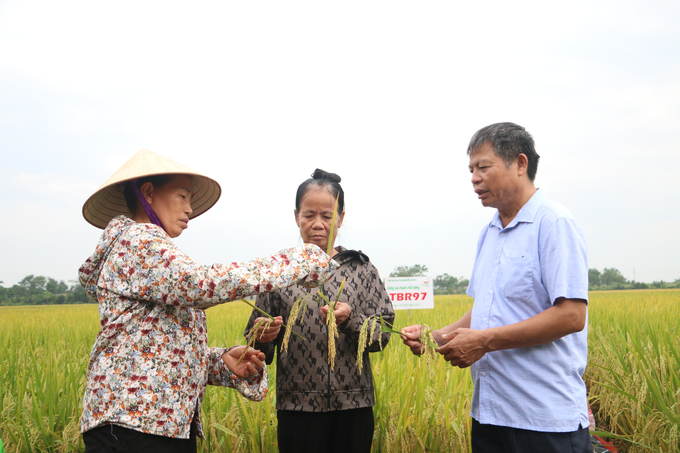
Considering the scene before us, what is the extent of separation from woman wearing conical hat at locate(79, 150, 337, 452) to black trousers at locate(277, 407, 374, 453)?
0.49 metres

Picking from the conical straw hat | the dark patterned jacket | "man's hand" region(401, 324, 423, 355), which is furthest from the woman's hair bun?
"man's hand" region(401, 324, 423, 355)

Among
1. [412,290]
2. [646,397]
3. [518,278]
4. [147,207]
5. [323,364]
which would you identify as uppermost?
[147,207]

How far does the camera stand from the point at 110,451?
139 cm

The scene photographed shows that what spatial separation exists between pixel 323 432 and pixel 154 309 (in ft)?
3.17

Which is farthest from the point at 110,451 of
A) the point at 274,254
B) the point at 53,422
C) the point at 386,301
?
the point at 53,422

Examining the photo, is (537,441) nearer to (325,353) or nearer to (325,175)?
(325,353)

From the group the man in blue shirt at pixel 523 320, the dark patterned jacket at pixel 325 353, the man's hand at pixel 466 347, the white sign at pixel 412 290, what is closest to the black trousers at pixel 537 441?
the man in blue shirt at pixel 523 320

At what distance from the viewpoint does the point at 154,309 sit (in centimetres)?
147

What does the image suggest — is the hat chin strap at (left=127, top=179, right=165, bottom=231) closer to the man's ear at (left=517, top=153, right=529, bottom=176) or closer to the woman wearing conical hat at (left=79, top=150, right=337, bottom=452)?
the woman wearing conical hat at (left=79, top=150, right=337, bottom=452)

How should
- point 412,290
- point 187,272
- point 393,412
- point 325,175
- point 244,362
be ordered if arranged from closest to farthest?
point 187,272
point 244,362
point 325,175
point 393,412
point 412,290

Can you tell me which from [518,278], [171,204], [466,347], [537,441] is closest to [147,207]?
[171,204]

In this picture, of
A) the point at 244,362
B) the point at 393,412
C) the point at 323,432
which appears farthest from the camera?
the point at 393,412

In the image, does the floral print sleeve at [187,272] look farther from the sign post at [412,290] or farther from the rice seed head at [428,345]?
the sign post at [412,290]

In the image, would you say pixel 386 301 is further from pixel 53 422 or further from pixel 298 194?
pixel 53 422
